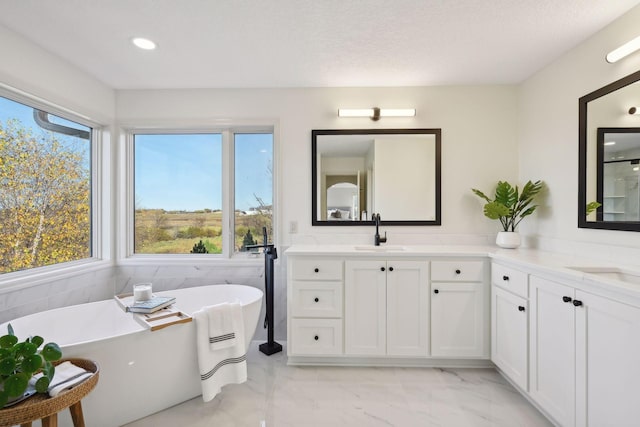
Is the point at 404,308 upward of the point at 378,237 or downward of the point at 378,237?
downward

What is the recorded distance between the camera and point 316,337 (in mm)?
2439

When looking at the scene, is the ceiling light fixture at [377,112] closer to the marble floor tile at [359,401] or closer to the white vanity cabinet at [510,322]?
the white vanity cabinet at [510,322]

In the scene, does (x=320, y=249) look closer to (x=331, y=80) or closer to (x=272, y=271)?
(x=272, y=271)

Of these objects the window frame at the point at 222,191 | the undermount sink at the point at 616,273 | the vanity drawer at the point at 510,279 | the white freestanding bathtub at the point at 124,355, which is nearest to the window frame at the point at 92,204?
the window frame at the point at 222,191

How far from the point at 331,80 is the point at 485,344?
8.09 ft

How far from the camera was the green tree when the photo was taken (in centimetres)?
209

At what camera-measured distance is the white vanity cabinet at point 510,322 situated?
A: 6.42ft

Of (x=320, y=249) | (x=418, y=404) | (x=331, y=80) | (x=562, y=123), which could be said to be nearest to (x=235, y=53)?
(x=331, y=80)

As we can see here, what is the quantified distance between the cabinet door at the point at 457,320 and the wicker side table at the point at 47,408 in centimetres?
216

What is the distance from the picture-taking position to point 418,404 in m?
2.00

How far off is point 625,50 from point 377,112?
62.3 inches

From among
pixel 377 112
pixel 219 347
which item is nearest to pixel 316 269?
pixel 219 347

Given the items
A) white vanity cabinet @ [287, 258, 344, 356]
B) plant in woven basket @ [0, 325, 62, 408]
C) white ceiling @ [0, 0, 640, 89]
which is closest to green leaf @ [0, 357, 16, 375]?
plant in woven basket @ [0, 325, 62, 408]

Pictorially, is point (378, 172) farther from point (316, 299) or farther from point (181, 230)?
point (181, 230)
